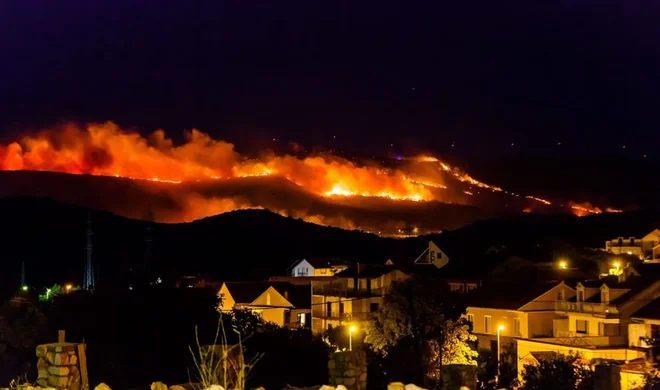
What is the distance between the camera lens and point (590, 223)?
303 ft

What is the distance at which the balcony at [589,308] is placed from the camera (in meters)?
30.6

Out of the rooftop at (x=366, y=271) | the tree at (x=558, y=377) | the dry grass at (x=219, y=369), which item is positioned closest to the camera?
the dry grass at (x=219, y=369)

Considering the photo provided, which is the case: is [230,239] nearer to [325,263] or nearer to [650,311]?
[325,263]

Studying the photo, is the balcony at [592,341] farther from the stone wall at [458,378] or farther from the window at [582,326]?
the stone wall at [458,378]

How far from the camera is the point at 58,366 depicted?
893 centimetres

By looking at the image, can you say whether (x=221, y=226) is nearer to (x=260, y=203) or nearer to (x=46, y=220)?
(x=260, y=203)

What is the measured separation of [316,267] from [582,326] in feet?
104

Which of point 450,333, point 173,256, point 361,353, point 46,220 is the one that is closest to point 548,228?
point 173,256

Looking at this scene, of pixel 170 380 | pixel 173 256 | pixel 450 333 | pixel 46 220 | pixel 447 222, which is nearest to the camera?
pixel 170 380

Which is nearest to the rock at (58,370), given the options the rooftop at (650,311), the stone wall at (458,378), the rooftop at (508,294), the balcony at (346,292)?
the stone wall at (458,378)

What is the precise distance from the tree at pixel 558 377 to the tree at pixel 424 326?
618 cm

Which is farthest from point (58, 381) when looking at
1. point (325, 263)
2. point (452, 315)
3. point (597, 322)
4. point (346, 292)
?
point (325, 263)

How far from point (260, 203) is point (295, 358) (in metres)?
82.6

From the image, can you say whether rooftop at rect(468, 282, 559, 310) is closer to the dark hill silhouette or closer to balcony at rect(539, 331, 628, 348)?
balcony at rect(539, 331, 628, 348)
